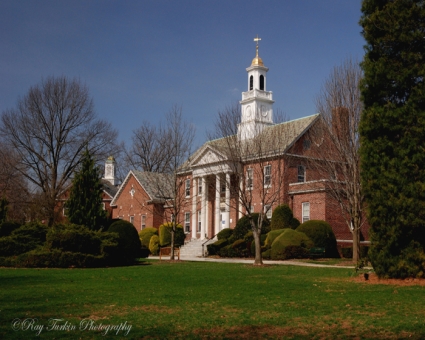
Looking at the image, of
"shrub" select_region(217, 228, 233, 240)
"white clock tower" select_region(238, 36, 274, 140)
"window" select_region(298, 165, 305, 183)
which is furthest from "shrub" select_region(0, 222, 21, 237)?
"white clock tower" select_region(238, 36, 274, 140)

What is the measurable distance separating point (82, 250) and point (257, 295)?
13525 mm

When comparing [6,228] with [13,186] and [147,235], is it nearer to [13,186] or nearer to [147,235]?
[13,186]

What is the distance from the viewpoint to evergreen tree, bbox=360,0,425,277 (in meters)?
15.1

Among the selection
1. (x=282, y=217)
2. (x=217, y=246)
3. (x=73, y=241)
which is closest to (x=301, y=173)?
(x=282, y=217)

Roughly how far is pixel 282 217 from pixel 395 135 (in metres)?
18.8

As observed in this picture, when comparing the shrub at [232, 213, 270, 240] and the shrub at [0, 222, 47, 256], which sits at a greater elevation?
the shrub at [232, 213, 270, 240]

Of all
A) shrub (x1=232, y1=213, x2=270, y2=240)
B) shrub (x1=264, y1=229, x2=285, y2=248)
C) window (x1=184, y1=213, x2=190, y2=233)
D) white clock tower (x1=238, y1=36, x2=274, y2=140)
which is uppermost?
white clock tower (x1=238, y1=36, x2=274, y2=140)

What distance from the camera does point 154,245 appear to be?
1687 inches

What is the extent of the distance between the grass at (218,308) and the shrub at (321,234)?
51.3 ft

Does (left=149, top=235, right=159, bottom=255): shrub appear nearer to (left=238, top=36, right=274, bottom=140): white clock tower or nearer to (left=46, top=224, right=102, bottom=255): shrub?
(left=238, top=36, right=274, bottom=140): white clock tower

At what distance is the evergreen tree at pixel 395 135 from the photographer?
1515 cm

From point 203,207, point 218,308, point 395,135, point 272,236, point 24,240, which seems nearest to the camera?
point 218,308

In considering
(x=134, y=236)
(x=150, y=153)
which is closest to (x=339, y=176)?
(x=134, y=236)

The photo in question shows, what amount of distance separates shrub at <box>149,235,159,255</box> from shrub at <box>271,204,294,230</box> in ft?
39.0
